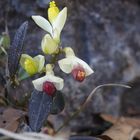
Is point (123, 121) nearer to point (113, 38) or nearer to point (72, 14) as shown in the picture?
point (113, 38)

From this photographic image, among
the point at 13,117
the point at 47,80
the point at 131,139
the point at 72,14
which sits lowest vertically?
the point at 131,139

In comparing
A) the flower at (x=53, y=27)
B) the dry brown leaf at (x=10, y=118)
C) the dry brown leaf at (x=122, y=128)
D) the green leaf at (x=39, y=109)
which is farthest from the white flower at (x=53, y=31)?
the dry brown leaf at (x=122, y=128)

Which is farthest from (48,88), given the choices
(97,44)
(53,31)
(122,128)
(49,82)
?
(97,44)

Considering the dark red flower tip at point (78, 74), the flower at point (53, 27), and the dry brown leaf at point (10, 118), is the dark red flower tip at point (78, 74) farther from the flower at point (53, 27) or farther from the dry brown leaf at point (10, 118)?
the dry brown leaf at point (10, 118)

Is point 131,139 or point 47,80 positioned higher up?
point 47,80

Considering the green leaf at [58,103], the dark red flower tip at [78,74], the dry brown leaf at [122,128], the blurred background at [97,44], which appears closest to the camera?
the dark red flower tip at [78,74]

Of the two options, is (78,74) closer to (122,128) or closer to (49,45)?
(49,45)

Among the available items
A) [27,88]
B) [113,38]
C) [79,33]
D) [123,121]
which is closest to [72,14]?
[79,33]
